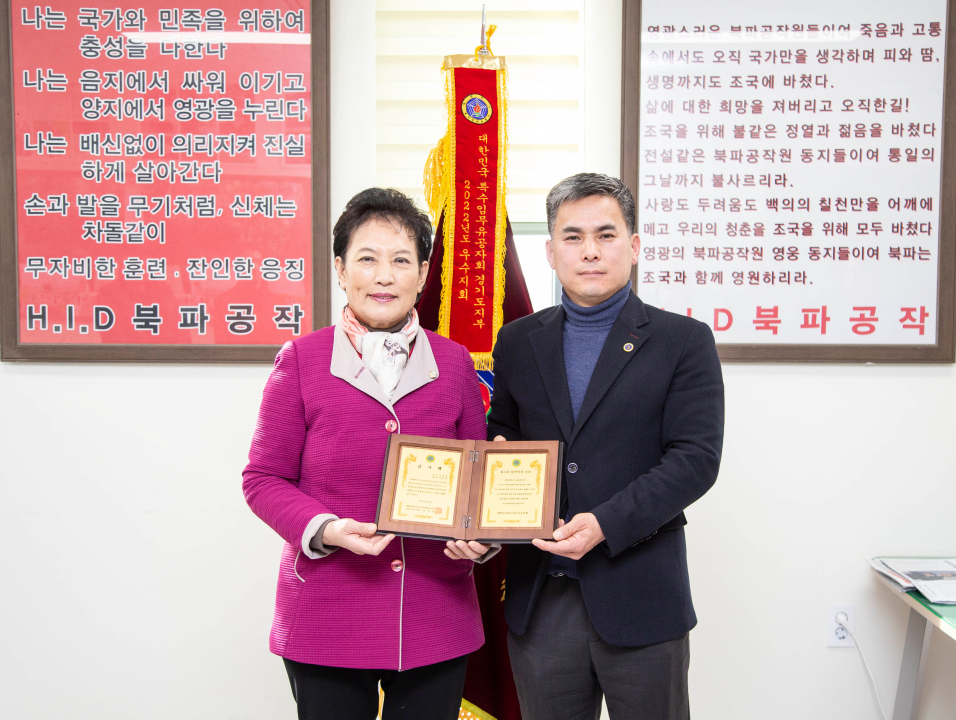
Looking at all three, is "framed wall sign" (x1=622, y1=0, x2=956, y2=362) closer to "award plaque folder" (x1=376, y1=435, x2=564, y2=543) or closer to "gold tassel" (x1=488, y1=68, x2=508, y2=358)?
"gold tassel" (x1=488, y1=68, x2=508, y2=358)

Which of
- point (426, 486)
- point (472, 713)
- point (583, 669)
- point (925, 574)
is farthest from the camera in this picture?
point (925, 574)

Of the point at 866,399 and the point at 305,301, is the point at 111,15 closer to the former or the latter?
the point at 305,301

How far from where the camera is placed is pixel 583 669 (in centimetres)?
131

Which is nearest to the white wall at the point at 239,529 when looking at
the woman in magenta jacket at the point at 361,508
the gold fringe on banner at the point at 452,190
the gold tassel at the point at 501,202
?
the gold fringe on banner at the point at 452,190

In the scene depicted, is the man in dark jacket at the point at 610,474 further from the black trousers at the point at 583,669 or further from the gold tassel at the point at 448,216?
the gold tassel at the point at 448,216

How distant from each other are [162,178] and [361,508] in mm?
1432

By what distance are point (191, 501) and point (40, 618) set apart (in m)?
0.63

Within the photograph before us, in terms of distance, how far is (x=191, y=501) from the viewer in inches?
84.0

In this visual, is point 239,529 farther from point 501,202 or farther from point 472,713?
point 501,202

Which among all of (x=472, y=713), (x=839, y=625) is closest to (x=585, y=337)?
(x=472, y=713)

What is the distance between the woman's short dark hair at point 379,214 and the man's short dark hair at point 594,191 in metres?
0.31

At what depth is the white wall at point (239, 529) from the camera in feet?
6.93

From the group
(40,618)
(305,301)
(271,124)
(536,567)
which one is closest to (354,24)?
(271,124)

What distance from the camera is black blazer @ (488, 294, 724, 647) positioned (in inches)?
48.7
